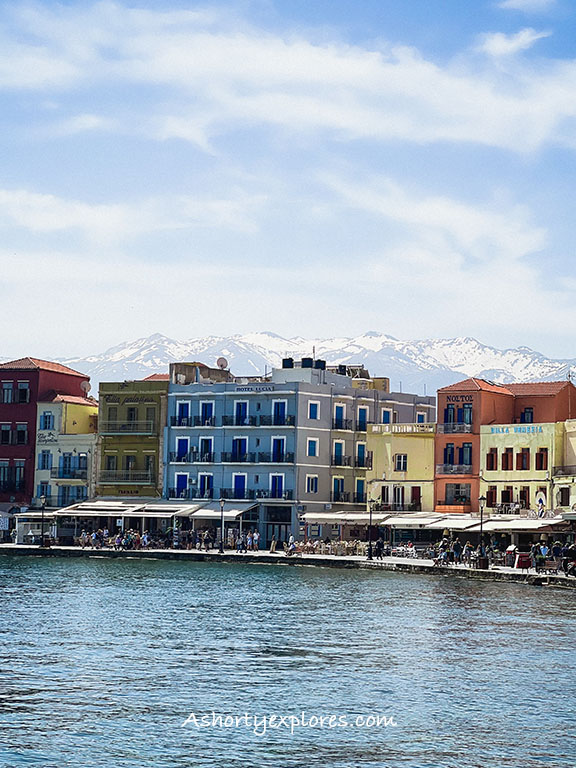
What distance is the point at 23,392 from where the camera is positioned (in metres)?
103

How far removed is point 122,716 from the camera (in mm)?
28500

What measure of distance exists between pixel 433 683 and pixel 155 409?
67.3 meters

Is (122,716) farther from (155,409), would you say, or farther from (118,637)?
(155,409)

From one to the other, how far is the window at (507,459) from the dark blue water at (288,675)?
26.0m

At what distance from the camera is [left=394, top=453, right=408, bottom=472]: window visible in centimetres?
8969

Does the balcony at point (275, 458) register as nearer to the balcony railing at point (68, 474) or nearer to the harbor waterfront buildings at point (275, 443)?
the harbor waterfront buildings at point (275, 443)

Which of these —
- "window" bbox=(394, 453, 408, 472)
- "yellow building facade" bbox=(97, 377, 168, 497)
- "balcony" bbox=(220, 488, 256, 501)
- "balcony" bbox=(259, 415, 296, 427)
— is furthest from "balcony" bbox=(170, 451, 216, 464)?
"window" bbox=(394, 453, 408, 472)

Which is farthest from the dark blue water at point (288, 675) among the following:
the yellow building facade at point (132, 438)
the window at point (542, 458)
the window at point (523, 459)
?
the yellow building facade at point (132, 438)

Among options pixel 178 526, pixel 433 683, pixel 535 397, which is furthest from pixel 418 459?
pixel 433 683

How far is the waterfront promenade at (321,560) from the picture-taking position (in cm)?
6206

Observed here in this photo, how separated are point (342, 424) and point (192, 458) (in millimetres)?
11245

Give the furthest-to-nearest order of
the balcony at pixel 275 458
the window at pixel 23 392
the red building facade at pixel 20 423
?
the window at pixel 23 392, the red building facade at pixel 20 423, the balcony at pixel 275 458

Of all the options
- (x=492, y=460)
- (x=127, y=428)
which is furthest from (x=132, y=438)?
(x=492, y=460)

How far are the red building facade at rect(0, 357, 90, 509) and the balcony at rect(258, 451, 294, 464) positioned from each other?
63.3 feet
